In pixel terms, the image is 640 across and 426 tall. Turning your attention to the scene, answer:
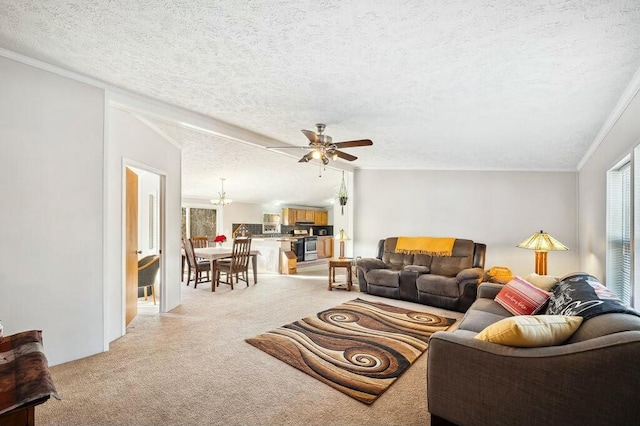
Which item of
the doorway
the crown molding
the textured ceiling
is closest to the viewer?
the textured ceiling

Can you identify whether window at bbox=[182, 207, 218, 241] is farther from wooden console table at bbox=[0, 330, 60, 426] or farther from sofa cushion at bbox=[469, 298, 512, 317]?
sofa cushion at bbox=[469, 298, 512, 317]

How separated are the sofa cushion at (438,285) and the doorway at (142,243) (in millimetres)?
3711

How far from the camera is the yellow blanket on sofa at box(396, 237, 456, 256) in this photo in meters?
5.27

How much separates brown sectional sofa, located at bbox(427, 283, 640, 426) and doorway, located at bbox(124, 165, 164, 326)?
334 cm

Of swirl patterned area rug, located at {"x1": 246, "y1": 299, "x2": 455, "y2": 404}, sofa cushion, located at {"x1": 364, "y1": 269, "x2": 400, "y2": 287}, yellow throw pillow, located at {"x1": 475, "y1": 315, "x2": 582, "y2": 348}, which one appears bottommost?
swirl patterned area rug, located at {"x1": 246, "y1": 299, "x2": 455, "y2": 404}

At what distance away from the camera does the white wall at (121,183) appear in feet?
10.4

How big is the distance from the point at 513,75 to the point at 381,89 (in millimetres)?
1007

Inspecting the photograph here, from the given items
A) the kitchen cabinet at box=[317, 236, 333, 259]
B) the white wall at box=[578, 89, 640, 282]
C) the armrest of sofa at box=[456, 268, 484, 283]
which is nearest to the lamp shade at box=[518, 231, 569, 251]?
the white wall at box=[578, 89, 640, 282]

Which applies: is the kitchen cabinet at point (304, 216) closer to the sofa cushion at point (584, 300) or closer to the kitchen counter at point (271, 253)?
the kitchen counter at point (271, 253)

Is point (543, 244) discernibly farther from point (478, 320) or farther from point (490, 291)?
point (478, 320)

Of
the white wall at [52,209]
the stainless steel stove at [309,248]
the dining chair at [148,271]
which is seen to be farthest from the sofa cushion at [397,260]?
the white wall at [52,209]

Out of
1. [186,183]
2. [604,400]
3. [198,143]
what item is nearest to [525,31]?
[604,400]

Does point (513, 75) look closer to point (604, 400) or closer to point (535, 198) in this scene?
point (604, 400)

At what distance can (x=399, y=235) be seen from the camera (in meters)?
6.46
